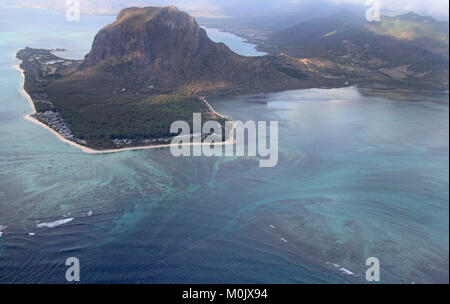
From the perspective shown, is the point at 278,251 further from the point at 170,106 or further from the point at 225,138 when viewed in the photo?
the point at 170,106

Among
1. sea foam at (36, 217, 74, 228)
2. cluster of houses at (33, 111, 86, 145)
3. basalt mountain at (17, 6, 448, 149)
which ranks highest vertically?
basalt mountain at (17, 6, 448, 149)

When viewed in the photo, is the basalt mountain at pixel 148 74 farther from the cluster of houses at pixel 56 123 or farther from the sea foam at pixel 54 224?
the sea foam at pixel 54 224

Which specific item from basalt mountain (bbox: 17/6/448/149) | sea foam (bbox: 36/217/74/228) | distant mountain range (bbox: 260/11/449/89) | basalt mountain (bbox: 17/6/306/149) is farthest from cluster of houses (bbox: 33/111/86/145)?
distant mountain range (bbox: 260/11/449/89)

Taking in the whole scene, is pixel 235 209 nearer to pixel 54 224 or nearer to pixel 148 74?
pixel 54 224

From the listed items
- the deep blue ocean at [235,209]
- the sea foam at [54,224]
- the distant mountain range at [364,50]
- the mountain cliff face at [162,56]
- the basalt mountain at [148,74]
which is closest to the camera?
the deep blue ocean at [235,209]

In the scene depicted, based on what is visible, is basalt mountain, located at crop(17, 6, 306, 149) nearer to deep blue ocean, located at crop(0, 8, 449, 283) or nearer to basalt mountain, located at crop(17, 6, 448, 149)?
basalt mountain, located at crop(17, 6, 448, 149)

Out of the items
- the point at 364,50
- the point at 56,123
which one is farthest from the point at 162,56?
the point at 364,50

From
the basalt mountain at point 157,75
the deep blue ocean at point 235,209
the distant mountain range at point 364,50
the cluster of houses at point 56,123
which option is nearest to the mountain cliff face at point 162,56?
the basalt mountain at point 157,75
